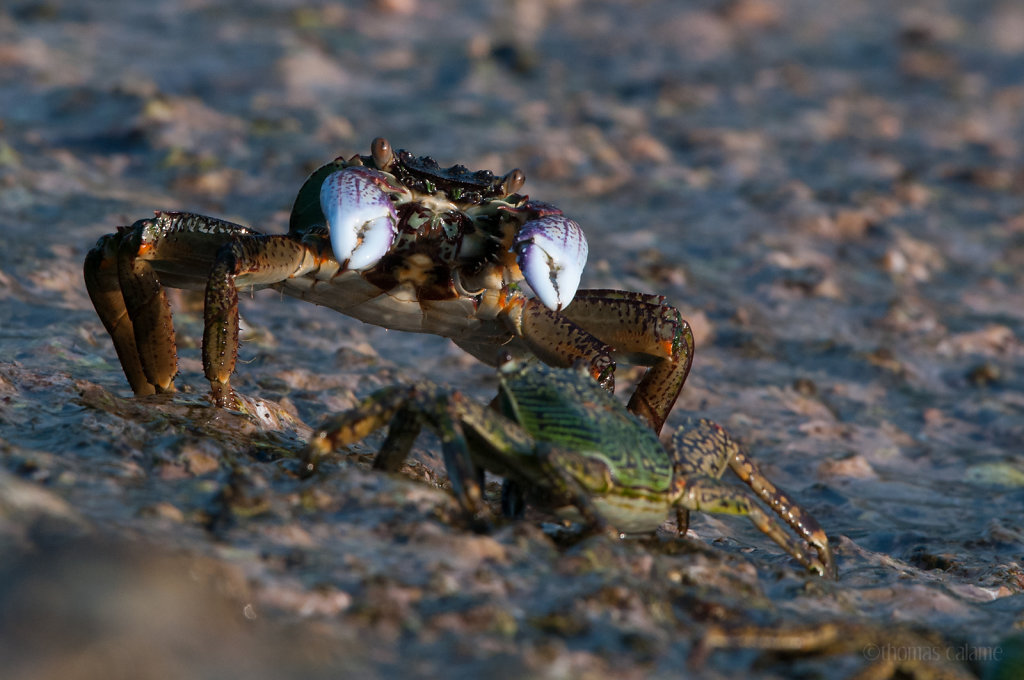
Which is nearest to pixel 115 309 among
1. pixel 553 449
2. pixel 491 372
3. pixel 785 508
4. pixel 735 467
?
pixel 553 449

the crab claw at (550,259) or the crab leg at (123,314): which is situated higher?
the crab claw at (550,259)

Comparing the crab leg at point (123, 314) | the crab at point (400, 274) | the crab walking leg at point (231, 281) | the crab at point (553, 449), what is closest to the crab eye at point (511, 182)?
the crab at point (400, 274)

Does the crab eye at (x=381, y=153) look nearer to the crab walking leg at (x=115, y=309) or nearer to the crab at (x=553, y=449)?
the crab walking leg at (x=115, y=309)

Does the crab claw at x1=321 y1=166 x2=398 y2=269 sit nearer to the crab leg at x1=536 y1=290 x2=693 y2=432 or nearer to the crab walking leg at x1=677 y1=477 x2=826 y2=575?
the crab leg at x1=536 y1=290 x2=693 y2=432

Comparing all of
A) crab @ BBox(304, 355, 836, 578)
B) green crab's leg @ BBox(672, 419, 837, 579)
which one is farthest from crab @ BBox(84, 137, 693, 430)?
crab @ BBox(304, 355, 836, 578)

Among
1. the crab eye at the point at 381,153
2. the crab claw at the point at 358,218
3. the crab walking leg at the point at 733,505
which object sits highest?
the crab eye at the point at 381,153

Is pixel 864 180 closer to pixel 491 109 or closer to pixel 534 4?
pixel 491 109
